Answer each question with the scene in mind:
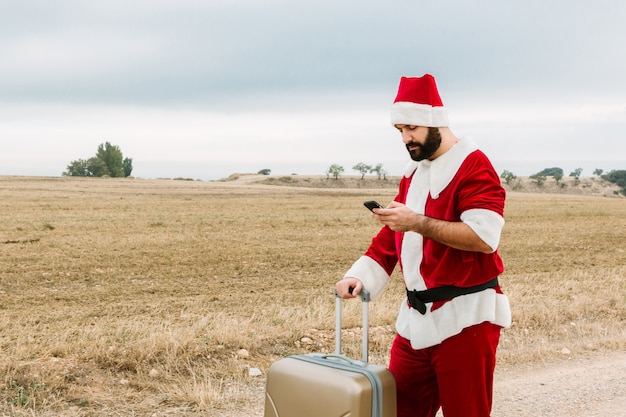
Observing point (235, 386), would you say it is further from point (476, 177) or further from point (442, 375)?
point (476, 177)

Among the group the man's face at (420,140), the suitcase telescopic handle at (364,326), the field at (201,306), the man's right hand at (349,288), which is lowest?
the field at (201,306)

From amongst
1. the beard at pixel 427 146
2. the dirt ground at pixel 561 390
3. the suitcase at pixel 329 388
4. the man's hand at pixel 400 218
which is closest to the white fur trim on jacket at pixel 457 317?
the suitcase at pixel 329 388

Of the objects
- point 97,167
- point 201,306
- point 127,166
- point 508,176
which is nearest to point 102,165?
point 97,167

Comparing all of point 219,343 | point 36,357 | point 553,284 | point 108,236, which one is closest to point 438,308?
point 219,343

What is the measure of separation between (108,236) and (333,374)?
17.4m

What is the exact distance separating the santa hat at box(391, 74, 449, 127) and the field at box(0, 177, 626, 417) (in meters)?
2.53

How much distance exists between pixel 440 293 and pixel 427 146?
625 millimetres

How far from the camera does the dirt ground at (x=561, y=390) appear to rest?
15.9ft

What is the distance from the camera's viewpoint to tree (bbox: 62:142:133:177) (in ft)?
405

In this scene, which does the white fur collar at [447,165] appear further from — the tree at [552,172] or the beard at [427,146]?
the tree at [552,172]

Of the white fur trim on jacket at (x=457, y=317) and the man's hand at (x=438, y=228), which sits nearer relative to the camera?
the man's hand at (x=438, y=228)

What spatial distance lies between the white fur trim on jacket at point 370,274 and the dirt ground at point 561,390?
1.66m

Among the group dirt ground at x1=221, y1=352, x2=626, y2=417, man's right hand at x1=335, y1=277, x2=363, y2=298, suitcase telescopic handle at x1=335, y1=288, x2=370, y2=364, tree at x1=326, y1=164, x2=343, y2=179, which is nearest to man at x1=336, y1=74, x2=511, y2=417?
suitcase telescopic handle at x1=335, y1=288, x2=370, y2=364

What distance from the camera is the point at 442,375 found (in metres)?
2.98
